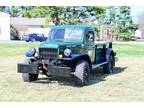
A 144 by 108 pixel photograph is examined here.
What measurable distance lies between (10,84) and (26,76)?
0.66 meters

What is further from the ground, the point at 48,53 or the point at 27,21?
the point at 27,21

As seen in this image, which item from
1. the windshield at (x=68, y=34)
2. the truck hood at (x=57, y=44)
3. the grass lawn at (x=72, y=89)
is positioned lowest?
the grass lawn at (x=72, y=89)

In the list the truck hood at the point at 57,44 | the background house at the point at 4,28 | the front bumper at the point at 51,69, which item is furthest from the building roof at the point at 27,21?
the front bumper at the point at 51,69

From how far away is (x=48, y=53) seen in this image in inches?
423

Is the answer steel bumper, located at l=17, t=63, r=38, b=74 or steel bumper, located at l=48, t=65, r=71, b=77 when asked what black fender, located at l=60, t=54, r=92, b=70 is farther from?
steel bumper, located at l=17, t=63, r=38, b=74

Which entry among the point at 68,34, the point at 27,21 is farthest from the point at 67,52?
the point at 27,21

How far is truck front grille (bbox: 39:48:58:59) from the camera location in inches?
419

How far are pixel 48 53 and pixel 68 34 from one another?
1391 mm

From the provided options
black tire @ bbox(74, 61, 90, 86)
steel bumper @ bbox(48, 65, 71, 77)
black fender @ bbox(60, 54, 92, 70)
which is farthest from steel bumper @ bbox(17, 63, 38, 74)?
black tire @ bbox(74, 61, 90, 86)

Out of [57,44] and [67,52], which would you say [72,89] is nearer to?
[67,52]

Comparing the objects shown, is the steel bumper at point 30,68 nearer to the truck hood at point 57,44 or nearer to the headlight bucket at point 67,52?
the truck hood at point 57,44

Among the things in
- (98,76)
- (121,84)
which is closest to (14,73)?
(98,76)

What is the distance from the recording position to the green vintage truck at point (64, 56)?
10484 mm
